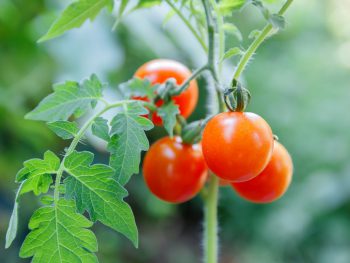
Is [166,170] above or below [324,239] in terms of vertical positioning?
above

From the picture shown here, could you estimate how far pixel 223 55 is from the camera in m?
0.66

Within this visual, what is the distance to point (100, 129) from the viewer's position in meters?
0.64

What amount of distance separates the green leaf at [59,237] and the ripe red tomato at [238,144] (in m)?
0.16

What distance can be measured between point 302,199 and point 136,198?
34.9 inches

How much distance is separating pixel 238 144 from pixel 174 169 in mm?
179

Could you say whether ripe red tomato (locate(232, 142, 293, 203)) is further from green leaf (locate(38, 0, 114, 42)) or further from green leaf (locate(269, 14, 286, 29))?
green leaf (locate(38, 0, 114, 42))

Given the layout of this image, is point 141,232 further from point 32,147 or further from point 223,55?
point 223,55

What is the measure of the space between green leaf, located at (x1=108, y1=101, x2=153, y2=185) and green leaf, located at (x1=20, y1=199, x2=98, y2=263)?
Result: 67 millimetres

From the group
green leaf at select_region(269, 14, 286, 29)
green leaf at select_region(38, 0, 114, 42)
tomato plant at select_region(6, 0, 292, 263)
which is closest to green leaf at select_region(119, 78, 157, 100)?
tomato plant at select_region(6, 0, 292, 263)

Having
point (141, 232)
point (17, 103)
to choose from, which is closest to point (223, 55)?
point (17, 103)

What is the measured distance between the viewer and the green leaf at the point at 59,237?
0.60 metres

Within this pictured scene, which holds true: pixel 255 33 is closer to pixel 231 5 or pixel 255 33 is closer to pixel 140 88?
pixel 231 5

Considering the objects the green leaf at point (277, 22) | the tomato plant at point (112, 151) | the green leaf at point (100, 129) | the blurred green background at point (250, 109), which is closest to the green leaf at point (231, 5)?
the tomato plant at point (112, 151)

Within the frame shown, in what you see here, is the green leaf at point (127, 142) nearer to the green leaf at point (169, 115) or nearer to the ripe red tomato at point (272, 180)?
the green leaf at point (169, 115)
